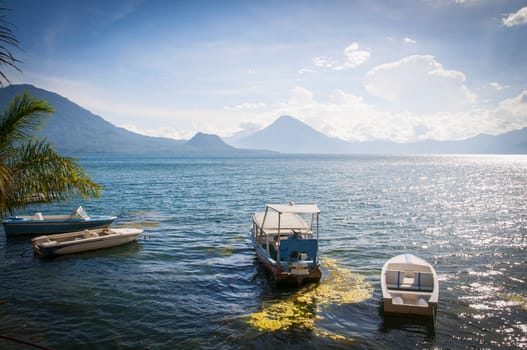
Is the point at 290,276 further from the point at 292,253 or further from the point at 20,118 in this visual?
the point at 20,118

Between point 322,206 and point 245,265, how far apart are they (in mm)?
27485

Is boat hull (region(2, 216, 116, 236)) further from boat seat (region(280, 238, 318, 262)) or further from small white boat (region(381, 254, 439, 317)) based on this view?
small white boat (region(381, 254, 439, 317))

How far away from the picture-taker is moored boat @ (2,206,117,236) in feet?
96.2

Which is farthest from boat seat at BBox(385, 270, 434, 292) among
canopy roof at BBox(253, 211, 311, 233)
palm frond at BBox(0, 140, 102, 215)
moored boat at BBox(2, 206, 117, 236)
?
moored boat at BBox(2, 206, 117, 236)

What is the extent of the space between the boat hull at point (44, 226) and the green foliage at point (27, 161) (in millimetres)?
21085

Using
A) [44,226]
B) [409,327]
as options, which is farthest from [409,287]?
[44,226]

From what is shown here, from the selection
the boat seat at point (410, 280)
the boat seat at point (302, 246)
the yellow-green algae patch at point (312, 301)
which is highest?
the boat seat at point (302, 246)

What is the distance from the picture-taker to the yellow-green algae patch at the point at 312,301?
15.4m

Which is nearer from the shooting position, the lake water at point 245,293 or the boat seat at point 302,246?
the lake water at point 245,293

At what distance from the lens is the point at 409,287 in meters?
18.1

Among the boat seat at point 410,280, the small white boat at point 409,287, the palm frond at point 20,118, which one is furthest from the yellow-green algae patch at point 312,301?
the palm frond at point 20,118

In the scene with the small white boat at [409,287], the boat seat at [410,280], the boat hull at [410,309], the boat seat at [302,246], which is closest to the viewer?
the boat hull at [410,309]

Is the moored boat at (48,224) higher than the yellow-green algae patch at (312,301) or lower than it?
higher

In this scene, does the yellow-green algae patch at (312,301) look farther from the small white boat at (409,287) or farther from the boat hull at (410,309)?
the boat hull at (410,309)
